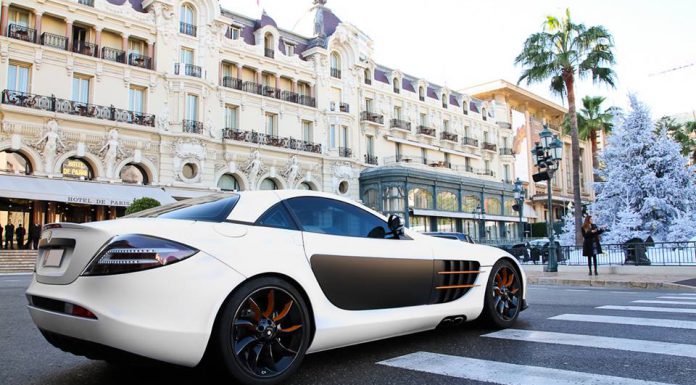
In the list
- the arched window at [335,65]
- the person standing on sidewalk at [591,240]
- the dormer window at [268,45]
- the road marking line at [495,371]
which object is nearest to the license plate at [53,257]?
the road marking line at [495,371]

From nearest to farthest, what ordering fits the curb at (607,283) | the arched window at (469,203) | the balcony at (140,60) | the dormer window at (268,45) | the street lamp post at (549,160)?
1. the curb at (607,283)
2. the street lamp post at (549,160)
3. the balcony at (140,60)
4. the dormer window at (268,45)
5. the arched window at (469,203)

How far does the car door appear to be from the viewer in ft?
12.2

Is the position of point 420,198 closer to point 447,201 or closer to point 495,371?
point 447,201

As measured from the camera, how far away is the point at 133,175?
27.9m

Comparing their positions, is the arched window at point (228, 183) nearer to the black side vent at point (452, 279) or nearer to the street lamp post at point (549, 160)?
the street lamp post at point (549, 160)

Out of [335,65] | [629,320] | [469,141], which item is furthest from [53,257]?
[469,141]

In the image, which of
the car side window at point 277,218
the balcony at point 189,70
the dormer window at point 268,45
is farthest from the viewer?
the dormer window at point 268,45

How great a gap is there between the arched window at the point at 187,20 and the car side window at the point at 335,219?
29.6 metres

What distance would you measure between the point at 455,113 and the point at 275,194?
156ft

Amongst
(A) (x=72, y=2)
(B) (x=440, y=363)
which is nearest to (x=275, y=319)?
(B) (x=440, y=363)

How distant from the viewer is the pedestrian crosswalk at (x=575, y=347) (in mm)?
3268

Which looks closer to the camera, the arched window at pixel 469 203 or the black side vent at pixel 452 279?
the black side vent at pixel 452 279

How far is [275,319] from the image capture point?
3.29 m

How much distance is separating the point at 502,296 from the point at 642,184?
21988 millimetres
